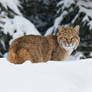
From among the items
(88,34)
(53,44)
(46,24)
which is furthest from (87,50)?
(53,44)

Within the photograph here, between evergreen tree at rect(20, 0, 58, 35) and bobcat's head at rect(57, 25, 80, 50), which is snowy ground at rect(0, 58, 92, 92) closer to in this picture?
bobcat's head at rect(57, 25, 80, 50)

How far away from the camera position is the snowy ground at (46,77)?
2920 millimetres

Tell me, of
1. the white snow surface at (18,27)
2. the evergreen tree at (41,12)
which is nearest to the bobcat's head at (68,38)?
the white snow surface at (18,27)

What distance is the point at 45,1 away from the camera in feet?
34.5

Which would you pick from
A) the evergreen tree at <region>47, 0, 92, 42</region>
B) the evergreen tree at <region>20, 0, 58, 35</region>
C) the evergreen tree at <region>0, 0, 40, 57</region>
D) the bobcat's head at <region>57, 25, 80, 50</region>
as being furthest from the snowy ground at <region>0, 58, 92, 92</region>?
the evergreen tree at <region>20, 0, 58, 35</region>

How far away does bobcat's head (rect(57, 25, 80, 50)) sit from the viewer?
5973mm

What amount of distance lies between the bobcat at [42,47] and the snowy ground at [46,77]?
1910 mm

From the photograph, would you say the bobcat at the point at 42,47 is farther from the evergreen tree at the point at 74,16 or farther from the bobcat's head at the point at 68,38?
the evergreen tree at the point at 74,16

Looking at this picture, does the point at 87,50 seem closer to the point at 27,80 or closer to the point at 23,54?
the point at 23,54

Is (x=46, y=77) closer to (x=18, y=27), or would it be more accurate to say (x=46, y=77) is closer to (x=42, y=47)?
(x=42, y=47)

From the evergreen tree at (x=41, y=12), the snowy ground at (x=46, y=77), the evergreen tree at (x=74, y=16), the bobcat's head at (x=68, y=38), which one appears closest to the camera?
the snowy ground at (x=46, y=77)

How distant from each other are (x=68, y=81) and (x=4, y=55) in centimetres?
466

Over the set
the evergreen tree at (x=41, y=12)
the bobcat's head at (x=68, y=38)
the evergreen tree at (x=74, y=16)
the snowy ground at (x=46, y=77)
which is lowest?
the evergreen tree at (x=41, y=12)

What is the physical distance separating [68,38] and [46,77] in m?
2.94
